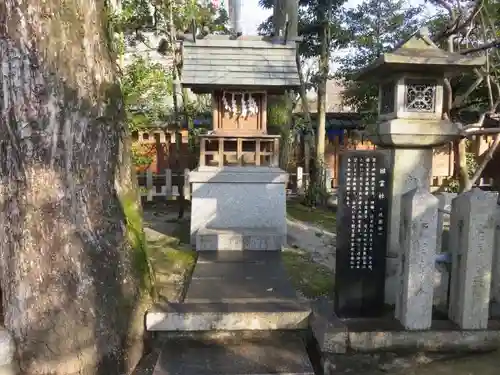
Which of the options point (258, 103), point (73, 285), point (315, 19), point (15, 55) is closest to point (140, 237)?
point (73, 285)

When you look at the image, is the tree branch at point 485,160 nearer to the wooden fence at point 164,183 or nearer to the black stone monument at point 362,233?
the wooden fence at point 164,183

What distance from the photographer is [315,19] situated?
13.6 m

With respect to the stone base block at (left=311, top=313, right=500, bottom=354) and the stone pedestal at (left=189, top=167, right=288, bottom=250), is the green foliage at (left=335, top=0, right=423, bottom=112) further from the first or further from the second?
the stone base block at (left=311, top=313, right=500, bottom=354)

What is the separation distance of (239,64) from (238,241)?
3469 millimetres

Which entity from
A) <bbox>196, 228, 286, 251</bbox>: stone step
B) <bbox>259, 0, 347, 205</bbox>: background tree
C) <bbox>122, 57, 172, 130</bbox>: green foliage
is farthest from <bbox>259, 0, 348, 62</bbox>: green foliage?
<bbox>196, 228, 286, 251</bbox>: stone step

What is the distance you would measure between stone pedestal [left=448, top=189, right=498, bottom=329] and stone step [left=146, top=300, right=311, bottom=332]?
150cm

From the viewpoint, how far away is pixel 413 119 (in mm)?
4363

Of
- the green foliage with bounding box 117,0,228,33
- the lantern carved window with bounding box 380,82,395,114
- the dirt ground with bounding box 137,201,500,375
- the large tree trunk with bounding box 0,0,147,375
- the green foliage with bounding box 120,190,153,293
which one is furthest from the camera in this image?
the green foliage with bounding box 117,0,228,33

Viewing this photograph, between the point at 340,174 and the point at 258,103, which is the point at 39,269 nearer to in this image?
the point at 340,174

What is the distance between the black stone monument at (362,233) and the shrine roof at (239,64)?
4.05 m

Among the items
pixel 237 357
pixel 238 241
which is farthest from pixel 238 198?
pixel 237 357

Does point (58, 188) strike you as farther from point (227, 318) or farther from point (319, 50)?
point (319, 50)

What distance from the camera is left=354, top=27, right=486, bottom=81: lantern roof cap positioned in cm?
414

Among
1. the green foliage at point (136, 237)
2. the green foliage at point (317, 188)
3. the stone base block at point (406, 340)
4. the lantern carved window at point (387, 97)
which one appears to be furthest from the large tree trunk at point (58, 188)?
the green foliage at point (317, 188)
